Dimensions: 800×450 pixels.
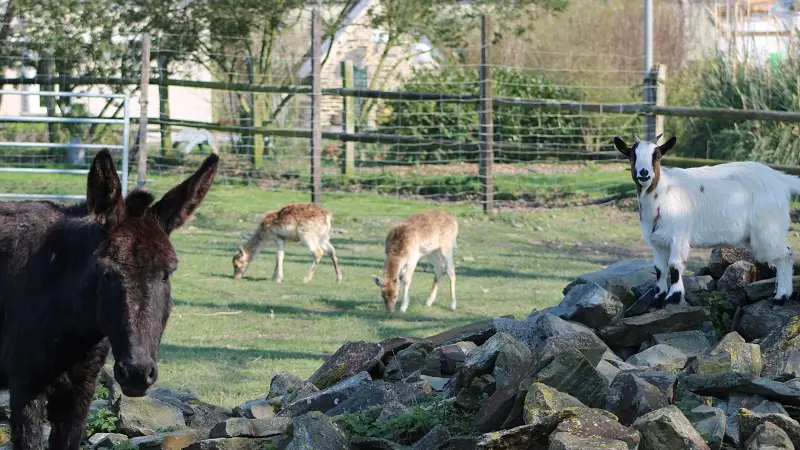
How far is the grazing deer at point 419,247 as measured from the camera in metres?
12.3

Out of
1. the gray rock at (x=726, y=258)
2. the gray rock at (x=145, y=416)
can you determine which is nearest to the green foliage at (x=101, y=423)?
the gray rock at (x=145, y=416)

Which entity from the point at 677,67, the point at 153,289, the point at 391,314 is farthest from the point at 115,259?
the point at 677,67

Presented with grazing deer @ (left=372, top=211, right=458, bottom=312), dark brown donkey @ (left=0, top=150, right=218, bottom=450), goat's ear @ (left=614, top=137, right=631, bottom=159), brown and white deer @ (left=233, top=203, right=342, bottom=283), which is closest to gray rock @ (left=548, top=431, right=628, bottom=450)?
dark brown donkey @ (left=0, top=150, right=218, bottom=450)

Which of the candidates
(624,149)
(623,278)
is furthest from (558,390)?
(624,149)

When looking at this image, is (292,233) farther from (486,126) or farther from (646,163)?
(646,163)

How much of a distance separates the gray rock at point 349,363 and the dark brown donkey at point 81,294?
81.0 inches

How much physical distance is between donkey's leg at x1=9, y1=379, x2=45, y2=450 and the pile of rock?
928 millimetres

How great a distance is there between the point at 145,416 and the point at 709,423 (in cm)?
336

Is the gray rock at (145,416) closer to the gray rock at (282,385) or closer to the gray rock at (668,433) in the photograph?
the gray rock at (282,385)

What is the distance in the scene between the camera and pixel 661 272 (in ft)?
25.2

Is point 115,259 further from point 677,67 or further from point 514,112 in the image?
point 677,67

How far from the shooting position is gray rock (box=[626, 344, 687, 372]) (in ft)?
20.6

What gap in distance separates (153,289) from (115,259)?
212mm

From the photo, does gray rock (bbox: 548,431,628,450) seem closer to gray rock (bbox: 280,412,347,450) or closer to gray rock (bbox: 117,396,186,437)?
gray rock (bbox: 280,412,347,450)
